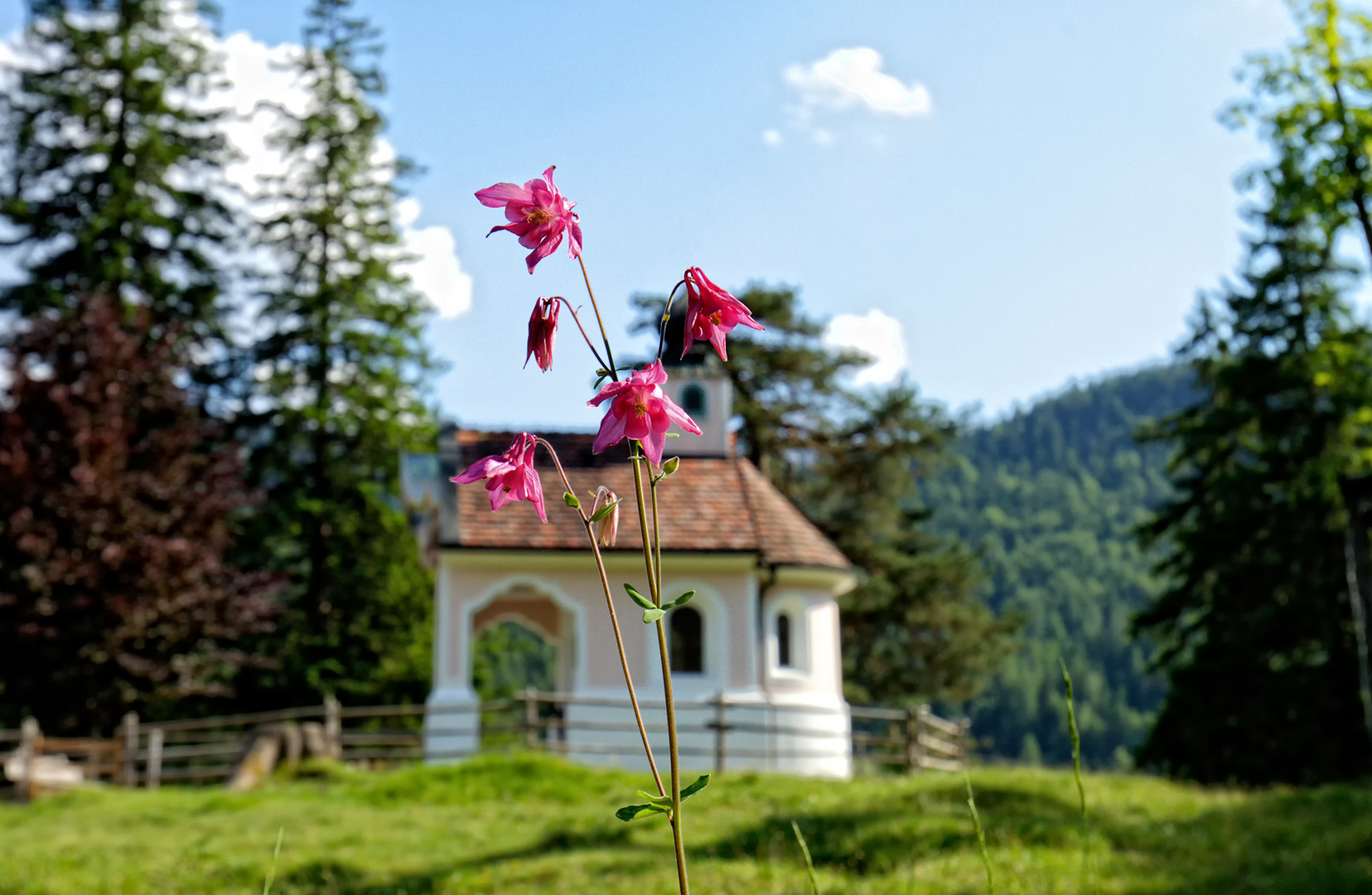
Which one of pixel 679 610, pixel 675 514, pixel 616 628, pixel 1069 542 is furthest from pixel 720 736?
pixel 1069 542

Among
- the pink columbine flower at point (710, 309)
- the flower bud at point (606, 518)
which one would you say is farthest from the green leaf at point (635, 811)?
the pink columbine flower at point (710, 309)

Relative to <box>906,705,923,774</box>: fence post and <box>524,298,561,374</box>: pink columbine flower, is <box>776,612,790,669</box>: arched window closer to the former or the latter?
<box>906,705,923,774</box>: fence post

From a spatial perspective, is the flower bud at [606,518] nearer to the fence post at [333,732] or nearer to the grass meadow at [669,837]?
the grass meadow at [669,837]

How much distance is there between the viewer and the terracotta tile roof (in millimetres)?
19906

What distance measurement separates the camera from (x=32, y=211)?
2791 cm

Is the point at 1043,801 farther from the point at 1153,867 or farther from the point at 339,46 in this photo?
the point at 339,46

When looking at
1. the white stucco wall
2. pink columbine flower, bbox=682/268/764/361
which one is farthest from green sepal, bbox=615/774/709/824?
the white stucco wall

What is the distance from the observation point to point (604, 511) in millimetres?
2127

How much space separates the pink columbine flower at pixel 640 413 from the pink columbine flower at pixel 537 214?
0.28 m

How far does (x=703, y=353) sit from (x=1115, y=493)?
102594 mm

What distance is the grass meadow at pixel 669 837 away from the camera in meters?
9.09

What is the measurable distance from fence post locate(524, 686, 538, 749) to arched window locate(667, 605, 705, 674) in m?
2.93

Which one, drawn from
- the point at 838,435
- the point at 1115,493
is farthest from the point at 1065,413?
the point at 838,435

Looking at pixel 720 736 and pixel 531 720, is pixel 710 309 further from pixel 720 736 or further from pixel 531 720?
pixel 531 720
